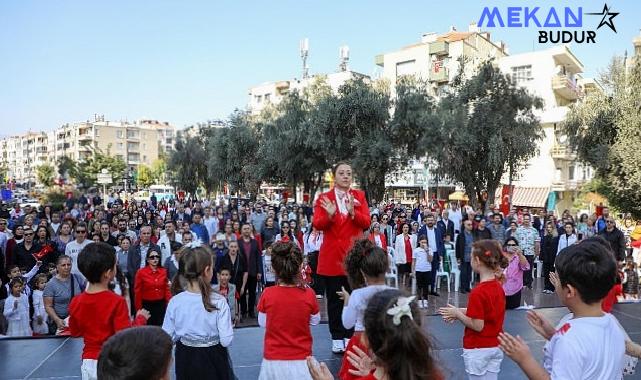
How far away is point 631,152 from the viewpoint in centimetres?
2033

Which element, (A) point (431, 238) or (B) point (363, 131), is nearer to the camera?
(A) point (431, 238)

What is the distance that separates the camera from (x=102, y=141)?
9781cm

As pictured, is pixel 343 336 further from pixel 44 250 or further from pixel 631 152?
pixel 631 152

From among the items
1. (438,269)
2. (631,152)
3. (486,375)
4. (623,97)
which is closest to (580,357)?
(486,375)

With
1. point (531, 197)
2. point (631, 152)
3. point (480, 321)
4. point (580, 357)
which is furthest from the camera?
point (531, 197)

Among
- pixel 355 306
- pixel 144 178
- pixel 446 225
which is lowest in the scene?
pixel 446 225

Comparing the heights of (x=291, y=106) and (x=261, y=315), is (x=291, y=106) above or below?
above

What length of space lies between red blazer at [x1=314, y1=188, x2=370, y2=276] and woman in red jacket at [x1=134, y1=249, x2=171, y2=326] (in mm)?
2432

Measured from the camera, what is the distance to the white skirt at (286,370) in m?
3.38

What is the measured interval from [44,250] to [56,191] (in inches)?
1087

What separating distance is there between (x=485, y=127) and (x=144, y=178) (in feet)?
228

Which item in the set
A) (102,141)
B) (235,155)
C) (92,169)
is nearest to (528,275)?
(235,155)

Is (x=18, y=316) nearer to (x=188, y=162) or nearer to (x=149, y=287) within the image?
(x=149, y=287)

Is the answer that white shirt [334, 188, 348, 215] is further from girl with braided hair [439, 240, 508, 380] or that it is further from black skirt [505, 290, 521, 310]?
black skirt [505, 290, 521, 310]
